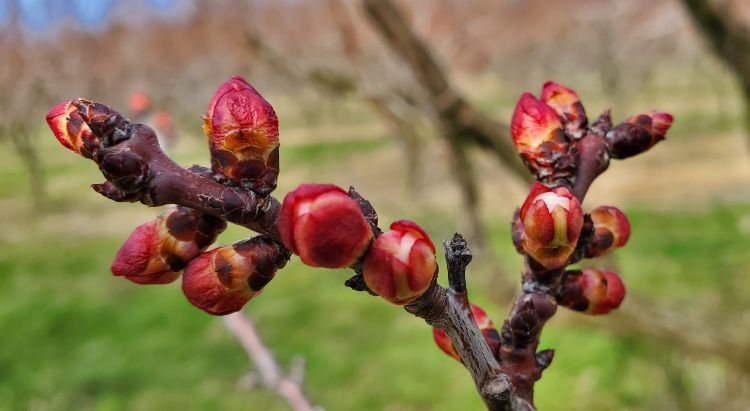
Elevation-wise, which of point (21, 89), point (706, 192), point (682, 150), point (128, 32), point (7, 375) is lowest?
point (7, 375)

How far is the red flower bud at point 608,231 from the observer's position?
67 centimetres

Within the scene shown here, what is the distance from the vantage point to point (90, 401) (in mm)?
5875

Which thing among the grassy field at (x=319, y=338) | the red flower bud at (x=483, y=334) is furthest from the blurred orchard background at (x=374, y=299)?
the red flower bud at (x=483, y=334)

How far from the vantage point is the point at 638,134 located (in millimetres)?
687

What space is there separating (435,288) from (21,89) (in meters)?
19.4

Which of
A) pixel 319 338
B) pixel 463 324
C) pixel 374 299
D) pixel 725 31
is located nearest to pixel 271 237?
pixel 463 324

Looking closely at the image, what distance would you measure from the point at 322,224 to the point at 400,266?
0.06 metres

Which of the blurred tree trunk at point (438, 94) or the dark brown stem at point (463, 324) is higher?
the blurred tree trunk at point (438, 94)

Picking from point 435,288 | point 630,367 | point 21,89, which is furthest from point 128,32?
point 435,288

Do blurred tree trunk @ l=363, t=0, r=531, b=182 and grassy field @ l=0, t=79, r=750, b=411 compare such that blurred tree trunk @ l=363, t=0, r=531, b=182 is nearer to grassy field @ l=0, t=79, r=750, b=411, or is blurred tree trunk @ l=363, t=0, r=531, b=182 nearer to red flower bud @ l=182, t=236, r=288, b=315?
grassy field @ l=0, t=79, r=750, b=411

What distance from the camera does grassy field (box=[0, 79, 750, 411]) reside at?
542 centimetres

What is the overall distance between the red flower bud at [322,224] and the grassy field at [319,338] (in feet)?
8.68

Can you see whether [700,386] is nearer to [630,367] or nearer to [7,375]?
[630,367]

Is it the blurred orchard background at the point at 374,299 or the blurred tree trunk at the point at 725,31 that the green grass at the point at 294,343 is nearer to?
the blurred orchard background at the point at 374,299
